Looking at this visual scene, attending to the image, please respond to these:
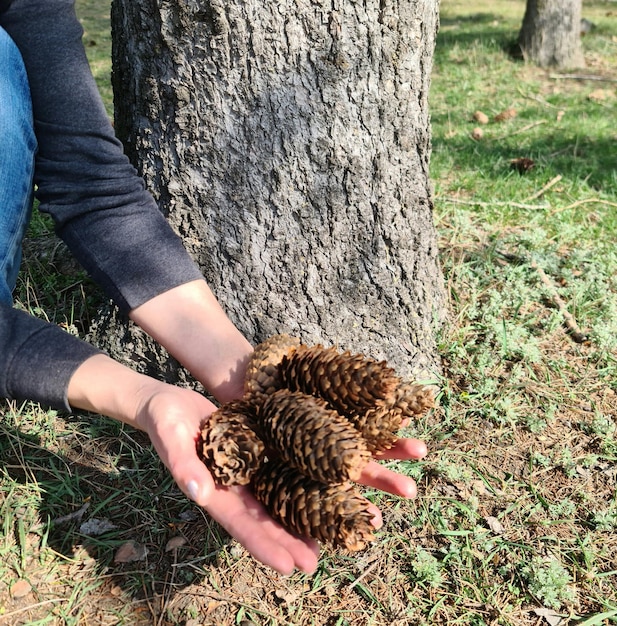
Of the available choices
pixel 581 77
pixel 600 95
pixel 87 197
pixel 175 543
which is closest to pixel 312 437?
pixel 175 543

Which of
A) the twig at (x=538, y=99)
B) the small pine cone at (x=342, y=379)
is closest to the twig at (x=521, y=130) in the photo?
the twig at (x=538, y=99)

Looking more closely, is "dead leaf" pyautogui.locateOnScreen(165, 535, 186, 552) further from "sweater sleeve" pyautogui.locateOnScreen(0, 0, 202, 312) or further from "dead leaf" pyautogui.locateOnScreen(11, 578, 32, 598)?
"sweater sleeve" pyautogui.locateOnScreen(0, 0, 202, 312)

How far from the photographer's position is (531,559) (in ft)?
6.28

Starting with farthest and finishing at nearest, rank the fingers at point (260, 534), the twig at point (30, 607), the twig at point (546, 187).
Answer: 1. the twig at point (546, 187)
2. the twig at point (30, 607)
3. the fingers at point (260, 534)

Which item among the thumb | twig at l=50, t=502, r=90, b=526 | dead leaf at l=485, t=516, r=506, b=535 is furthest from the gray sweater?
dead leaf at l=485, t=516, r=506, b=535

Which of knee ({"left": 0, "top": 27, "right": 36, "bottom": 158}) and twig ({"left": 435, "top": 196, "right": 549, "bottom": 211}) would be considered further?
twig ({"left": 435, "top": 196, "right": 549, "bottom": 211})

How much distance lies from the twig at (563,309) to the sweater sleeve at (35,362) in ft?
6.80

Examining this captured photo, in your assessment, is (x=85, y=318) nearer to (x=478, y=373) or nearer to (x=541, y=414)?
(x=478, y=373)

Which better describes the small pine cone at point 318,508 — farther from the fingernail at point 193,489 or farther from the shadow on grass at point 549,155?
the shadow on grass at point 549,155

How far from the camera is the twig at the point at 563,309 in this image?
8.73 feet

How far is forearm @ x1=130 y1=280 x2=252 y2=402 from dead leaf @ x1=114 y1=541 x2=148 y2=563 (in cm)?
57

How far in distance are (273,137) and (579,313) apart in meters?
1.64

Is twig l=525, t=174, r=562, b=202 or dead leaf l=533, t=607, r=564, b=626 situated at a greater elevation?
twig l=525, t=174, r=562, b=202

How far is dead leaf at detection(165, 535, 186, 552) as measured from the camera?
198 centimetres
